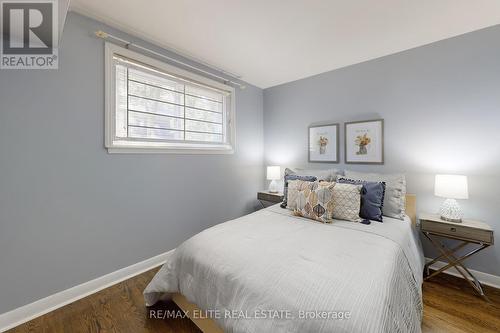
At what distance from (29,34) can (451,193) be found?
374 centimetres

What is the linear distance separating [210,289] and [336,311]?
0.74 m

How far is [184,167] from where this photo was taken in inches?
101

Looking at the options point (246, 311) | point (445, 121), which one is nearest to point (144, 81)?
point (246, 311)

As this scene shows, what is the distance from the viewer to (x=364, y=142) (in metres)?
2.66

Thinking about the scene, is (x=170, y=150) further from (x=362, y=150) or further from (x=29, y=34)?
(x=362, y=150)

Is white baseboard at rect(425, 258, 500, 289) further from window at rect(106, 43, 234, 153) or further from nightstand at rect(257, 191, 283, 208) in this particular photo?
window at rect(106, 43, 234, 153)

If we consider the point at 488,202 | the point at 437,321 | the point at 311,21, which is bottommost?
the point at 437,321

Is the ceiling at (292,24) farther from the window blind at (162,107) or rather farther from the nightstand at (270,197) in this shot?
the nightstand at (270,197)

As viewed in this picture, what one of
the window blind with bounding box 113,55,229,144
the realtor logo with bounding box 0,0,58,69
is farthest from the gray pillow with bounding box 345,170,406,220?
the realtor logo with bounding box 0,0,58,69

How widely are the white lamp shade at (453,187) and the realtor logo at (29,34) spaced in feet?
11.0

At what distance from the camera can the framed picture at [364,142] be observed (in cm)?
255

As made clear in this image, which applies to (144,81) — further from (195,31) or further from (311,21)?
(311,21)

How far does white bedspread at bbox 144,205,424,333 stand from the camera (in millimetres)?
906

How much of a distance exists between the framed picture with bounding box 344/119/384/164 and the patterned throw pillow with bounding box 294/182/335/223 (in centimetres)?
94
